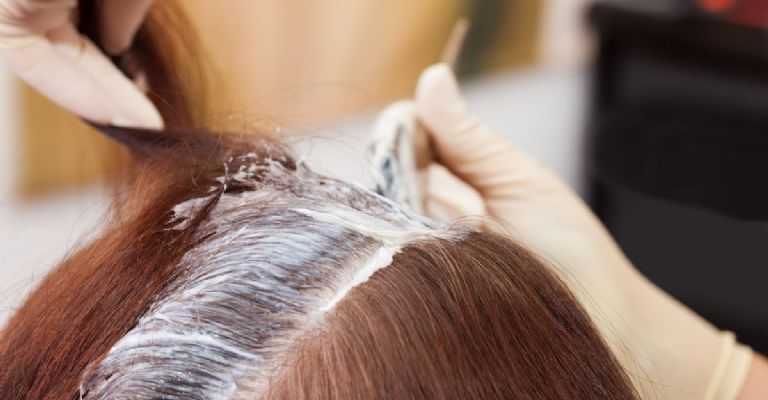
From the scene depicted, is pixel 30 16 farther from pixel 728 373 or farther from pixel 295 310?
pixel 728 373

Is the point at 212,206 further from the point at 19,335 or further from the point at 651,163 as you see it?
the point at 651,163

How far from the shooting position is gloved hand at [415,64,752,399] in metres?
0.84

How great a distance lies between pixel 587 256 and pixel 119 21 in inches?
21.2

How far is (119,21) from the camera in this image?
0.83m

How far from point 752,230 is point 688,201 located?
26 centimetres

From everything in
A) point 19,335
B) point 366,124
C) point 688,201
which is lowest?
point 688,201

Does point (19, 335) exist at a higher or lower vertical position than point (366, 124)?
higher

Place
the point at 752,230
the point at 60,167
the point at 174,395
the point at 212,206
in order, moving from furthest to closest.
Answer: the point at 752,230 → the point at 60,167 → the point at 212,206 → the point at 174,395

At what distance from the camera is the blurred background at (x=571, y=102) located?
4.25 feet

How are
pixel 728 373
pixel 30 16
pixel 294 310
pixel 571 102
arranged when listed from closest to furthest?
1. pixel 294 310
2. pixel 30 16
3. pixel 728 373
4. pixel 571 102

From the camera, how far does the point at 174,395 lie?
50 cm

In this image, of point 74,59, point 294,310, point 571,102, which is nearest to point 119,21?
point 74,59

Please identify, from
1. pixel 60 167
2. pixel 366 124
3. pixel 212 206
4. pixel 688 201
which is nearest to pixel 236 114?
pixel 212 206

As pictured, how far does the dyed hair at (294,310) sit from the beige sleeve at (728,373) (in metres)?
0.31
